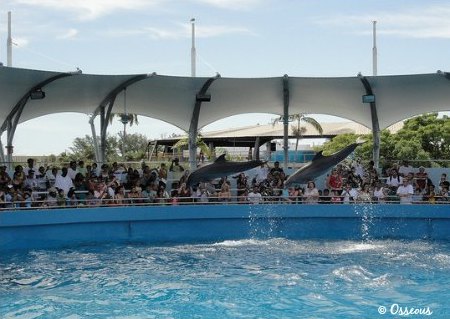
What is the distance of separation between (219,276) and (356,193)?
19.7 ft

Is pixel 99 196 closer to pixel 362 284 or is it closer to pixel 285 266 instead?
pixel 285 266

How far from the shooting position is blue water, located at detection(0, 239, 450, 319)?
8422mm

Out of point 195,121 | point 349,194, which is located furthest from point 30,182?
point 349,194

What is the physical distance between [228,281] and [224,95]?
9.65 meters

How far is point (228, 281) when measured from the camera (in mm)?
10039

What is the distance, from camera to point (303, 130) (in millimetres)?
40781

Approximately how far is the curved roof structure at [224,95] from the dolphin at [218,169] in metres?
3.36

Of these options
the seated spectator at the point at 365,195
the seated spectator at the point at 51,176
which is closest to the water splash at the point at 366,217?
the seated spectator at the point at 365,195

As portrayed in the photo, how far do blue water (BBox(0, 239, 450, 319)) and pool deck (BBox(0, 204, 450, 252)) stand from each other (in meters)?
0.86

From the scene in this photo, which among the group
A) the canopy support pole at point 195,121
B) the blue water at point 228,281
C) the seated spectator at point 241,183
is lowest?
the blue water at point 228,281

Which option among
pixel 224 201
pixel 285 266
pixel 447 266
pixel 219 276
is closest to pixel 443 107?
pixel 224 201

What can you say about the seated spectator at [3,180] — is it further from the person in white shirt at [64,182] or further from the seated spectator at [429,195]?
the seated spectator at [429,195]

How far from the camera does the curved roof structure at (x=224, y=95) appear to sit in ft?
55.1

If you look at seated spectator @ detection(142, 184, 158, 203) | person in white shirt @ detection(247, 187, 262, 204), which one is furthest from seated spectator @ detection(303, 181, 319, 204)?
seated spectator @ detection(142, 184, 158, 203)
